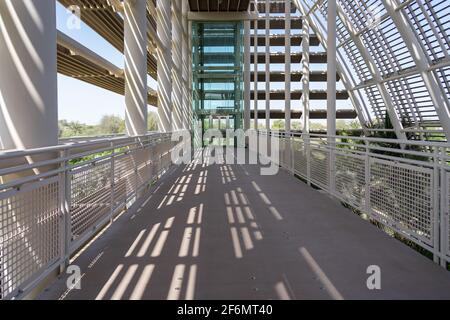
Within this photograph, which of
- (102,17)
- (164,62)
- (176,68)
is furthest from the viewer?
(176,68)

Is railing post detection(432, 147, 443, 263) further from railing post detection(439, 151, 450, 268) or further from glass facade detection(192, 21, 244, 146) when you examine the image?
glass facade detection(192, 21, 244, 146)

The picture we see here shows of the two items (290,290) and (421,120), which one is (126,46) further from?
(421,120)

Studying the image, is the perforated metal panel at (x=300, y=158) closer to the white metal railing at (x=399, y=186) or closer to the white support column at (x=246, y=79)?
the white metal railing at (x=399, y=186)

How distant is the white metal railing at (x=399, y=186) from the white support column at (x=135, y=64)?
13.3ft

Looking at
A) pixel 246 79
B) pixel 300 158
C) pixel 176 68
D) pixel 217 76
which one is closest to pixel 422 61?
pixel 300 158

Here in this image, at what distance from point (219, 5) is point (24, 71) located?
1999 cm

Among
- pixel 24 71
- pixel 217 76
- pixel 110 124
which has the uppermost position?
pixel 217 76

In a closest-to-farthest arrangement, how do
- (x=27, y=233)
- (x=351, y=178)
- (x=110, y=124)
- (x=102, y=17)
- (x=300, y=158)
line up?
1. (x=27, y=233)
2. (x=351, y=178)
3. (x=300, y=158)
4. (x=102, y=17)
5. (x=110, y=124)

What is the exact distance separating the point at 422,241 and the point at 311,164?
4.43 meters

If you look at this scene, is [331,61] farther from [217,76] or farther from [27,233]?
[217,76]

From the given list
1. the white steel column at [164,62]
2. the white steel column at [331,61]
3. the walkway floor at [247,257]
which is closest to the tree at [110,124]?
the white steel column at [164,62]

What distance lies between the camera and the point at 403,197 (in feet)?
13.2

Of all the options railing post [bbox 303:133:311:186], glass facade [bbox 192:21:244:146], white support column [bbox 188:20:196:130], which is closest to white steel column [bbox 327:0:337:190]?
railing post [bbox 303:133:311:186]
